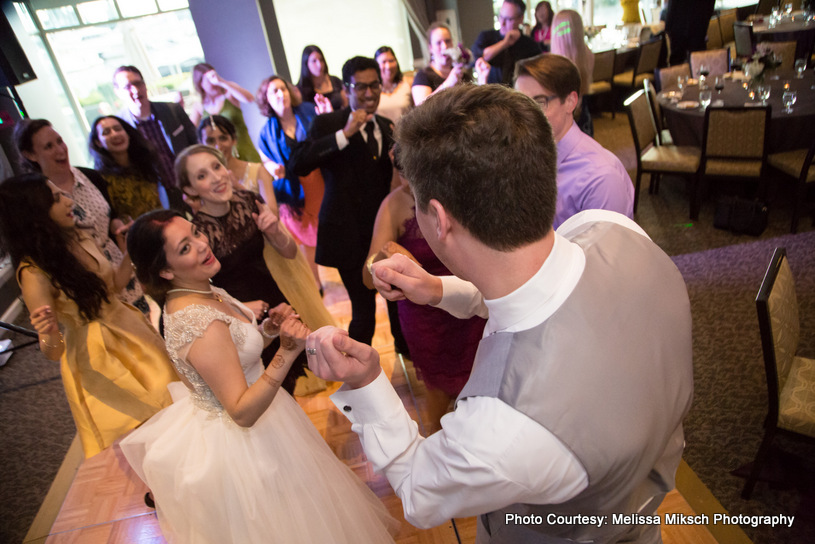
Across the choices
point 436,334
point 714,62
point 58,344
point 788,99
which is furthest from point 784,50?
point 58,344

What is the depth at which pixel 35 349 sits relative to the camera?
154 inches

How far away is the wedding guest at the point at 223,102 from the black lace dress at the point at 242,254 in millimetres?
1665

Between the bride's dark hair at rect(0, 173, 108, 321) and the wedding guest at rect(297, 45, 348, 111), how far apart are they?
2086 mm

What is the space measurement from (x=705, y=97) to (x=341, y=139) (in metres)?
3.64

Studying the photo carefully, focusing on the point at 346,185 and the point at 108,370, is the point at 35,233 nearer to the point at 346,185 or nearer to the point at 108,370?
the point at 108,370

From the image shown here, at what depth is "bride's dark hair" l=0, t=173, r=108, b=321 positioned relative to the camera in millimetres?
1947

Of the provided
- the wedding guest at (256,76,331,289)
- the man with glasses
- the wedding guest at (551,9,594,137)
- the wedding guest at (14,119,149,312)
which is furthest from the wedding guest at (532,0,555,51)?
the wedding guest at (14,119,149,312)

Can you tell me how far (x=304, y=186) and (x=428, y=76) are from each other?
1.18 m

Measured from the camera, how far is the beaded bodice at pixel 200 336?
4.63ft

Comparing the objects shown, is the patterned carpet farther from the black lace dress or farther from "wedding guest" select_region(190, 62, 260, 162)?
"wedding guest" select_region(190, 62, 260, 162)

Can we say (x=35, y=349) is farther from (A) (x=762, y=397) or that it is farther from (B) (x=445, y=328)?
(A) (x=762, y=397)

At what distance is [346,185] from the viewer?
240cm

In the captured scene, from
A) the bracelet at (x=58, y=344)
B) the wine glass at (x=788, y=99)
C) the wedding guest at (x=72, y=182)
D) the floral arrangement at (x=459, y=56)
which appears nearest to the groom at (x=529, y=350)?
the bracelet at (x=58, y=344)

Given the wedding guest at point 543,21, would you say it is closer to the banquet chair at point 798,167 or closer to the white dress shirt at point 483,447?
the banquet chair at point 798,167
